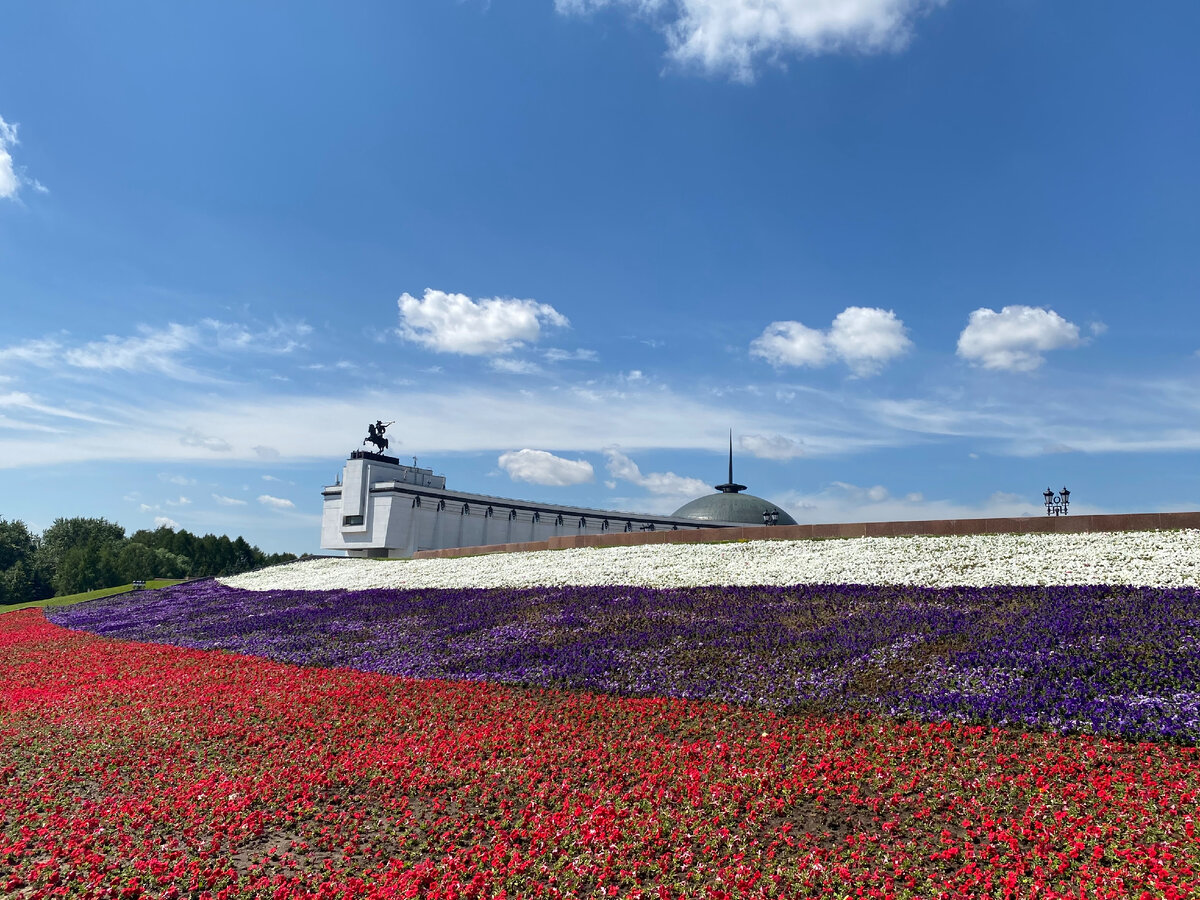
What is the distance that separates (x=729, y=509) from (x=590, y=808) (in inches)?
3334

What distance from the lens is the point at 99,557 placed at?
225 ft

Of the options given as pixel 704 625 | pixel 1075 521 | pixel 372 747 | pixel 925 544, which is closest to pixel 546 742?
pixel 372 747

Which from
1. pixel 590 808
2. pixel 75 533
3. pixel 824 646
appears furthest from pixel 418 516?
pixel 590 808

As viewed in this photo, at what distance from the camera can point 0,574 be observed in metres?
72.2

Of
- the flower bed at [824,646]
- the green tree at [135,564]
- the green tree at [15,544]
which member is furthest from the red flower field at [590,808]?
the green tree at [15,544]

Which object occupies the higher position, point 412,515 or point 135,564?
point 412,515

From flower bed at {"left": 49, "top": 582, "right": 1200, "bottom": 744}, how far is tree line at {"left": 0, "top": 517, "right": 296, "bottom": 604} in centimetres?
4728

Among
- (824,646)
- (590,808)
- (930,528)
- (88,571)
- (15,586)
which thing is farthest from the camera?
(15,586)

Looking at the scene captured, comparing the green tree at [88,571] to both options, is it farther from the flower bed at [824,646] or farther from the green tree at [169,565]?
the flower bed at [824,646]

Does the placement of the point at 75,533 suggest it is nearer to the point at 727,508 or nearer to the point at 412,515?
the point at 412,515

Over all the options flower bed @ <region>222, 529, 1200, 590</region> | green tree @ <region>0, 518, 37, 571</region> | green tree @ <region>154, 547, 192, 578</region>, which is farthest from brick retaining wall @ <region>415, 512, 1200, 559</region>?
green tree @ <region>0, 518, 37, 571</region>

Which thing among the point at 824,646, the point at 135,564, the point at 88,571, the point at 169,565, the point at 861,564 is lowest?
the point at 88,571

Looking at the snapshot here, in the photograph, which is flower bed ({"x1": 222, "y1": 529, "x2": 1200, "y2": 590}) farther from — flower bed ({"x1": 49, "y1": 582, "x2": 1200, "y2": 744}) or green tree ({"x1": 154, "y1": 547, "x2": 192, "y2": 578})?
green tree ({"x1": 154, "y1": 547, "x2": 192, "y2": 578})

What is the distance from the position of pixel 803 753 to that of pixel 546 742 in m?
3.11
